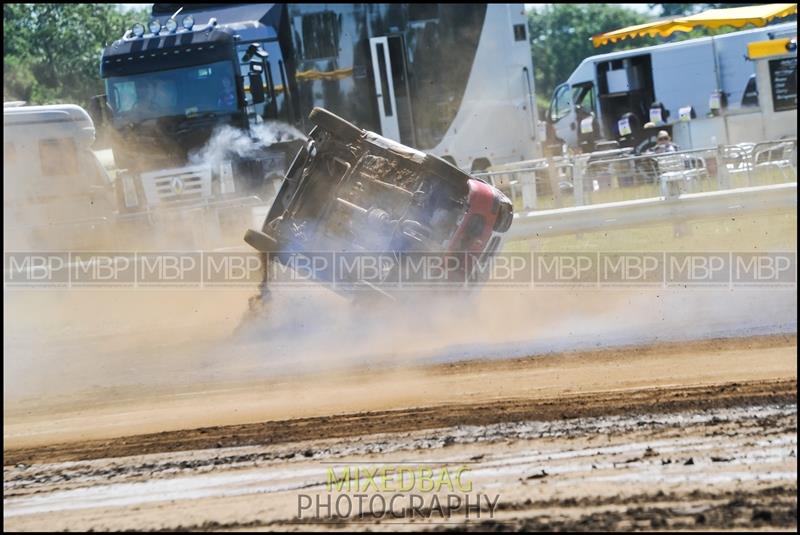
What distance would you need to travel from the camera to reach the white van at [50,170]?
18.7m

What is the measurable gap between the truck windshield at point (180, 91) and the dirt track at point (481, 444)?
803 centimetres

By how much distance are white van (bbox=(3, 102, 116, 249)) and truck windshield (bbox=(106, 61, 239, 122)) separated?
2.14 metres

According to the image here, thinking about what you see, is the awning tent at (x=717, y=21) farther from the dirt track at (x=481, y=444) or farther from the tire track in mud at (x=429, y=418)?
the tire track in mud at (x=429, y=418)

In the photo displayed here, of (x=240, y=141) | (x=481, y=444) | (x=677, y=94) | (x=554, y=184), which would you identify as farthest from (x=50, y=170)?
(x=677, y=94)

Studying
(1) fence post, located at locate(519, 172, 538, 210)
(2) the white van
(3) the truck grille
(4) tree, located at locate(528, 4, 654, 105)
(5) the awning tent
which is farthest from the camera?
(4) tree, located at locate(528, 4, 654, 105)

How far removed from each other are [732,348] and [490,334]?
2314mm

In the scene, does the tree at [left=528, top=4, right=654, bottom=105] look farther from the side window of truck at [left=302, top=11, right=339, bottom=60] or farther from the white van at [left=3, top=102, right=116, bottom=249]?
the side window of truck at [left=302, top=11, right=339, bottom=60]

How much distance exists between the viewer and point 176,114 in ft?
55.6

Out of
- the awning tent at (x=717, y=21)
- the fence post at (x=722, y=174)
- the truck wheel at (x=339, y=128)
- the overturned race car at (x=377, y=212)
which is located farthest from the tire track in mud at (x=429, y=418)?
the awning tent at (x=717, y=21)

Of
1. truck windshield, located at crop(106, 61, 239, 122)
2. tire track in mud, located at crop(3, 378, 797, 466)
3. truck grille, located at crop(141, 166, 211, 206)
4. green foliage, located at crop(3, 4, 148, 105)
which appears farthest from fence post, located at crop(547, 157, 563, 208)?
green foliage, located at crop(3, 4, 148, 105)

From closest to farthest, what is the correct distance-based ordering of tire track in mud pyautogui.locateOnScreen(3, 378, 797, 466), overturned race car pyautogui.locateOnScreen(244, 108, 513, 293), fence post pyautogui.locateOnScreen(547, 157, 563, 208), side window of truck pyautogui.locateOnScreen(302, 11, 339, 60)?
tire track in mud pyautogui.locateOnScreen(3, 378, 797, 466) < overturned race car pyautogui.locateOnScreen(244, 108, 513, 293) < fence post pyautogui.locateOnScreen(547, 157, 563, 208) < side window of truck pyautogui.locateOnScreen(302, 11, 339, 60)

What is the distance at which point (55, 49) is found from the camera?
116 feet

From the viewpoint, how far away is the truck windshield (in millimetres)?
16828

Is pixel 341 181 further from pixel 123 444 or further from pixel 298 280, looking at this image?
pixel 123 444
